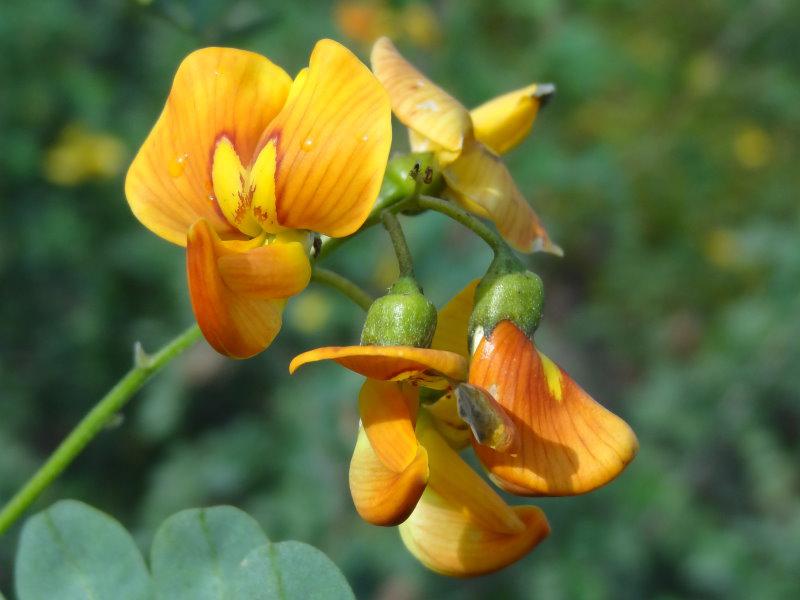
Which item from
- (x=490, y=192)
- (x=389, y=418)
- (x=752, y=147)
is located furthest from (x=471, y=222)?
(x=752, y=147)

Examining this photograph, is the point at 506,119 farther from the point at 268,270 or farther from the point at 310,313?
the point at 310,313

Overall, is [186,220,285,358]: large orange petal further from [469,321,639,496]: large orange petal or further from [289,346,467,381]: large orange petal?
[469,321,639,496]: large orange petal

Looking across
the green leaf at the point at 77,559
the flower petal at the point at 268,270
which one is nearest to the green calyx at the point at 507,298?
the flower petal at the point at 268,270

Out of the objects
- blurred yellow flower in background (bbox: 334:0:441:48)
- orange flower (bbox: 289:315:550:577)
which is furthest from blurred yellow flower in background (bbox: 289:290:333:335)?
orange flower (bbox: 289:315:550:577)

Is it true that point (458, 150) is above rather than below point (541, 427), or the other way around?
above

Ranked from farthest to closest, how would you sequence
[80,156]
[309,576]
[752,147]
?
[752,147] → [80,156] → [309,576]
